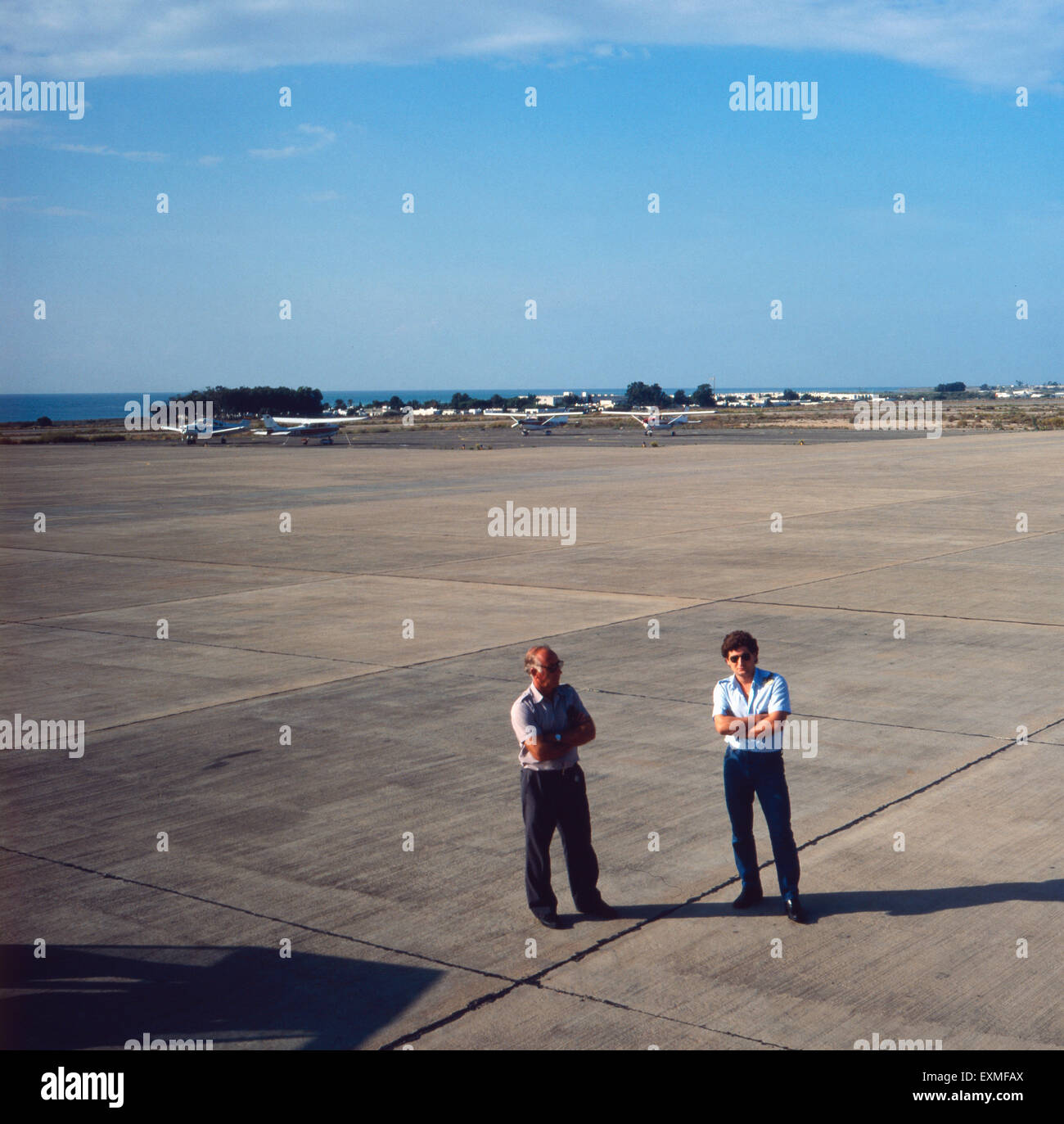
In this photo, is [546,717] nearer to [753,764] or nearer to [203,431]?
[753,764]

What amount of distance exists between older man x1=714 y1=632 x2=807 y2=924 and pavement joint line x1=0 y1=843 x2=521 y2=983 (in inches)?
65.6

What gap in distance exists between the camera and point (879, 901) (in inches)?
281

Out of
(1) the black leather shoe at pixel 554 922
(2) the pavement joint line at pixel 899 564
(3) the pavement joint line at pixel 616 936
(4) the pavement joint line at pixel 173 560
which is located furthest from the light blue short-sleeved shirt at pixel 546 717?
(4) the pavement joint line at pixel 173 560

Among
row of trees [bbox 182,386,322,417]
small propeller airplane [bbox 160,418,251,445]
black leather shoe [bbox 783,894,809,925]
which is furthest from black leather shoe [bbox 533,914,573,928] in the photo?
row of trees [bbox 182,386,322,417]

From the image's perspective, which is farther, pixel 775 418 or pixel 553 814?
pixel 775 418

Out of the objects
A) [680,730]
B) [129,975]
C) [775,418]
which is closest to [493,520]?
[680,730]

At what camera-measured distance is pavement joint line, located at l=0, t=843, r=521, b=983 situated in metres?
6.36

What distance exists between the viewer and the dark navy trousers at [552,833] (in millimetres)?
6914

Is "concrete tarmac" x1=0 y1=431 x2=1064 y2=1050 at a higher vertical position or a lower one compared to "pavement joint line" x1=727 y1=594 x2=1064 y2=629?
lower

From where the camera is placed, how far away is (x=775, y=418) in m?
129

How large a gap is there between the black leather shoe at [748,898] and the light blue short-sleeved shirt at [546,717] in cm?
123

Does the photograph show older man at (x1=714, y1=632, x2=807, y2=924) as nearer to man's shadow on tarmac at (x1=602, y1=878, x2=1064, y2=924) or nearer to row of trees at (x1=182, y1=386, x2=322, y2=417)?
man's shadow on tarmac at (x1=602, y1=878, x2=1064, y2=924)

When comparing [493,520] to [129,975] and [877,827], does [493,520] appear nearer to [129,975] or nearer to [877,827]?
[877,827]
